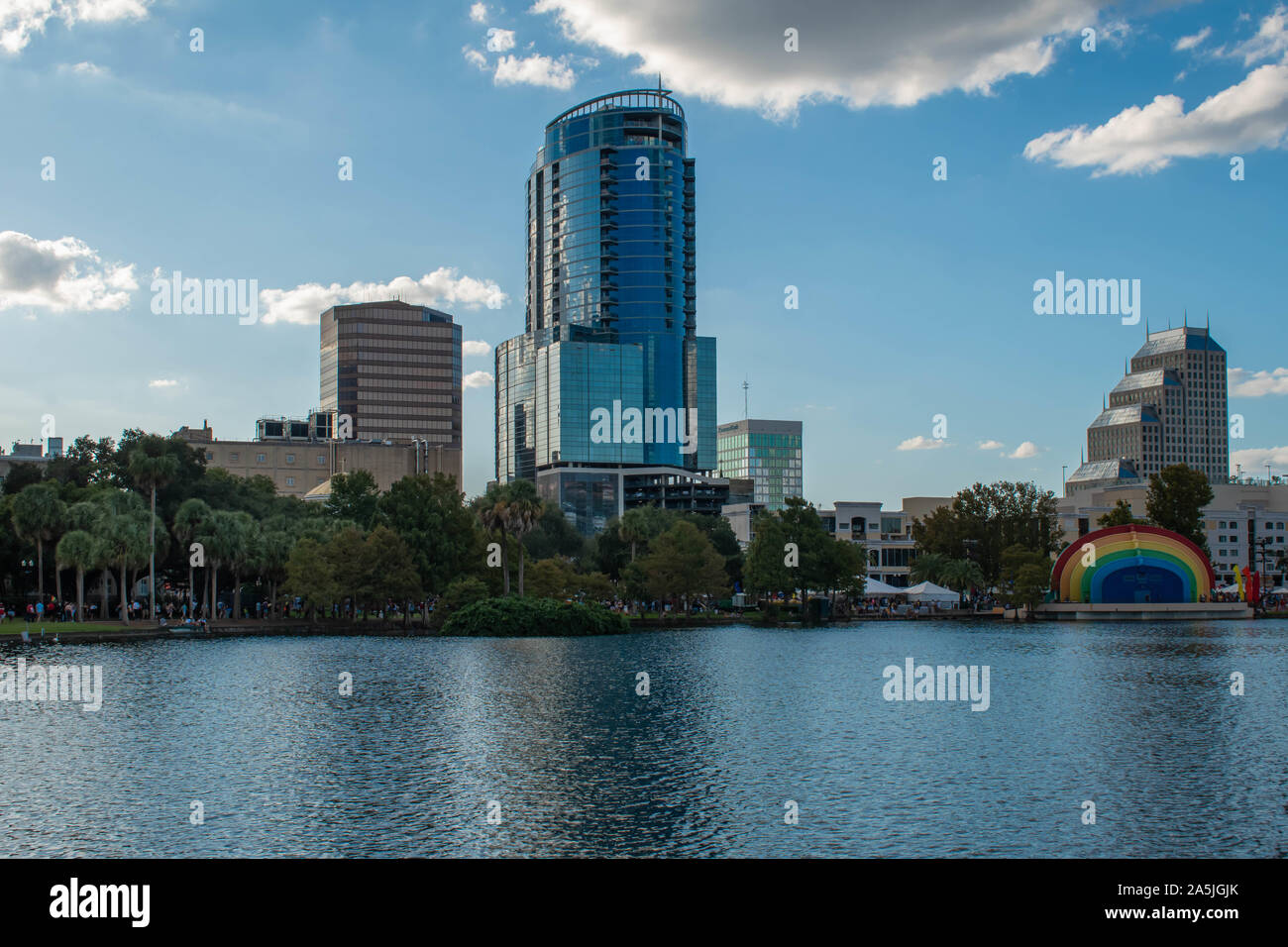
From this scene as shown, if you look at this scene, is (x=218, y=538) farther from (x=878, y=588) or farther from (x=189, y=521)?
(x=878, y=588)

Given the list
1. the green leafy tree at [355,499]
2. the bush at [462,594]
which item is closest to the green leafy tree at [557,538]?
the green leafy tree at [355,499]

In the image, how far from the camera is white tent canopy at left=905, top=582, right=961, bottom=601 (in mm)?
130125

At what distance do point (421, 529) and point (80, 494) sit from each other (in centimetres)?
2870

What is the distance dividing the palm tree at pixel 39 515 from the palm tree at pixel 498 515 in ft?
104

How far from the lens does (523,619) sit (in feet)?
292

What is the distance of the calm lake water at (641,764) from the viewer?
24109 mm

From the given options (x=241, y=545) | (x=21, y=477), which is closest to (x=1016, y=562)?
(x=241, y=545)

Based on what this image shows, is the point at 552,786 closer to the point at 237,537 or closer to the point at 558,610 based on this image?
the point at 558,610

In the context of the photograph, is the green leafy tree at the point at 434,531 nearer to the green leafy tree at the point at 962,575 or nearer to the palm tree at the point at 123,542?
the palm tree at the point at 123,542

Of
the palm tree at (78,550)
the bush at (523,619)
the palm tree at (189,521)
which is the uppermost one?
the palm tree at (189,521)

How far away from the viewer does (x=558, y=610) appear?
8944cm

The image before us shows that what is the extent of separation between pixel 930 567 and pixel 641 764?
117035 mm
